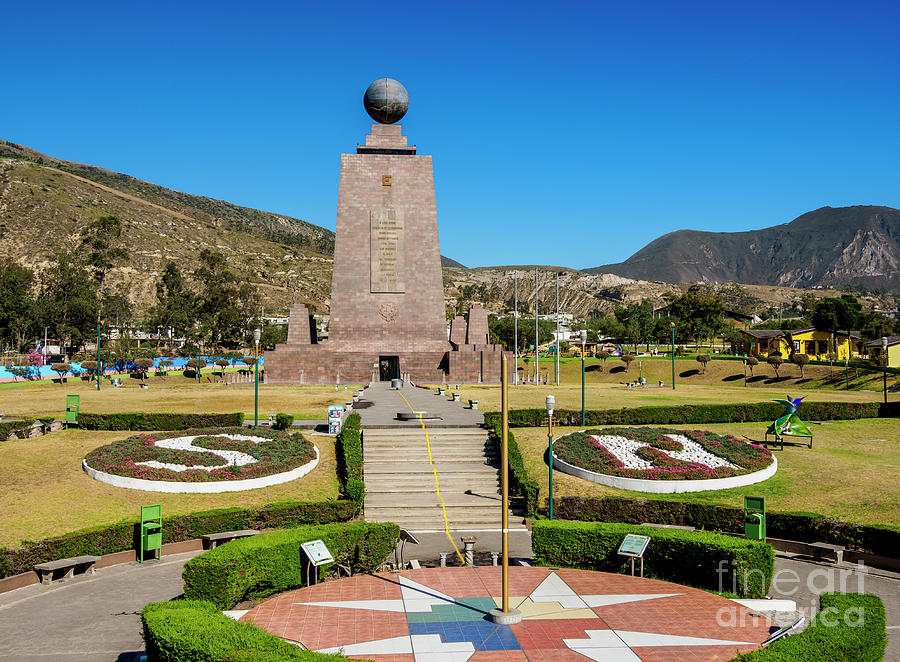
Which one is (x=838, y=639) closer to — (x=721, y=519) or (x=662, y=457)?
(x=721, y=519)

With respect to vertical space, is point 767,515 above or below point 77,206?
below

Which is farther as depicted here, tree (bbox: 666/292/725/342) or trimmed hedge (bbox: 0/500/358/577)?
tree (bbox: 666/292/725/342)

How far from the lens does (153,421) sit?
28359 millimetres

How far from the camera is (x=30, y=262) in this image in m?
125

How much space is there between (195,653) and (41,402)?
33637 mm

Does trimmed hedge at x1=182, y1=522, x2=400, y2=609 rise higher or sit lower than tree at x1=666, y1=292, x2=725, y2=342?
lower

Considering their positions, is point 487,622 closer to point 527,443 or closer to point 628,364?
point 527,443

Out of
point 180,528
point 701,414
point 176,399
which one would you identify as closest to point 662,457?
point 701,414

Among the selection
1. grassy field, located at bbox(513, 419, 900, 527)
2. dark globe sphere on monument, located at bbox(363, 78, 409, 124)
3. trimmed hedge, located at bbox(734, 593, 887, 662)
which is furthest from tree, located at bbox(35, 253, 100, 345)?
trimmed hedge, located at bbox(734, 593, 887, 662)

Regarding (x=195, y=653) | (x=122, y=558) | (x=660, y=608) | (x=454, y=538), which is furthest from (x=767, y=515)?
(x=122, y=558)

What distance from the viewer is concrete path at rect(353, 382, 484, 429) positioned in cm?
2805

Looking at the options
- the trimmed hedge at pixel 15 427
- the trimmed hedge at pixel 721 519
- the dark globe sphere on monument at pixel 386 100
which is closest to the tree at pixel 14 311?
the dark globe sphere on monument at pixel 386 100

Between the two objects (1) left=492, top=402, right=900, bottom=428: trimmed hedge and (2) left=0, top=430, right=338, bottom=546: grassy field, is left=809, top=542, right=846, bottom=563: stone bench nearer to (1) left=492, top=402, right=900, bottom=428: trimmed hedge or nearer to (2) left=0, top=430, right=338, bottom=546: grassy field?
(1) left=492, top=402, right=900, bottom=428: trimmed hedge

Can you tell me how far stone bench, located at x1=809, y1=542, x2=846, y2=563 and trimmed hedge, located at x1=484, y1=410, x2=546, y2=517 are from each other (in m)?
7.25
